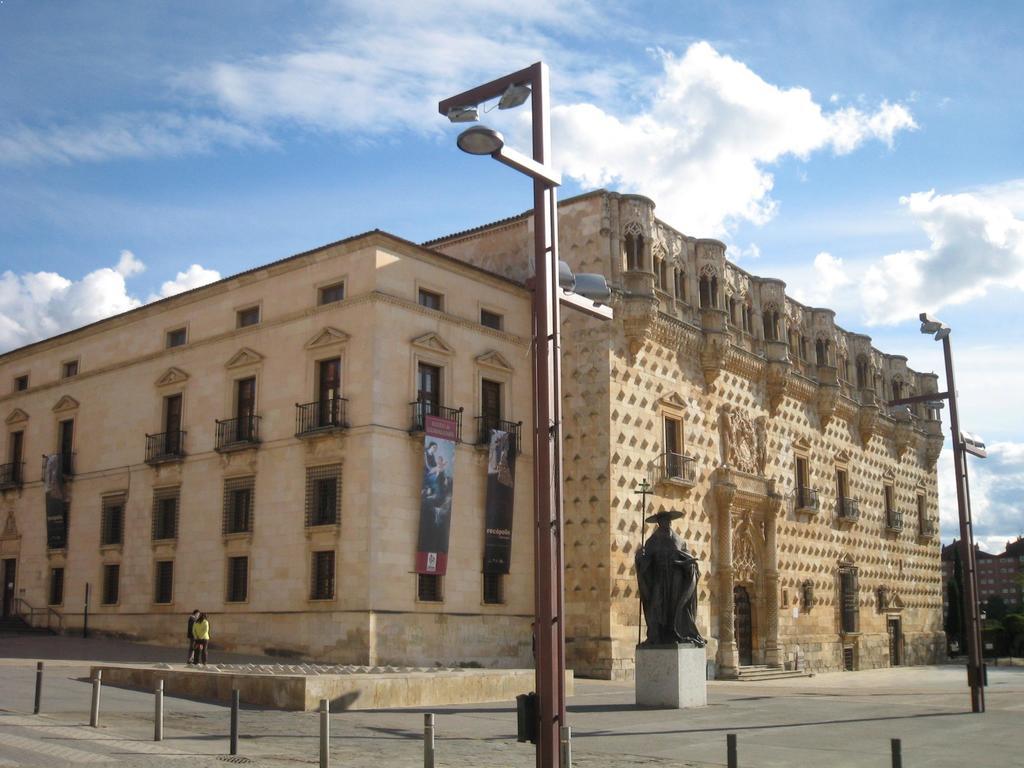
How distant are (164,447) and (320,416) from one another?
734 centimetres

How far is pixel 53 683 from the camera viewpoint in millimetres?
22672

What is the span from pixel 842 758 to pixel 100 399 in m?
29.8

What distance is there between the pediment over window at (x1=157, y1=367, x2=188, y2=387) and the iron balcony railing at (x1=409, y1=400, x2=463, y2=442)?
345 inches

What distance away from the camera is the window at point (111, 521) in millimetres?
36125

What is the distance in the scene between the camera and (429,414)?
3070 centimetres

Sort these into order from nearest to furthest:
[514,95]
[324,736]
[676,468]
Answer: [514,95] → [324,736] → [676,468]

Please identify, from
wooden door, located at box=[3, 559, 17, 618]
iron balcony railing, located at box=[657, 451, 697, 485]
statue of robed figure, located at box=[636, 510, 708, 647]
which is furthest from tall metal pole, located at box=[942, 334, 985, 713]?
wooden door, located at box=[3, 559, 17, 618]

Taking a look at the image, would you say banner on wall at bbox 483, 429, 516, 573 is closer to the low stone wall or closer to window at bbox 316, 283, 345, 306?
window at bbox 316, 283, 345, 306

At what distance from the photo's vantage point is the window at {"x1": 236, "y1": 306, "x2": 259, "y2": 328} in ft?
110

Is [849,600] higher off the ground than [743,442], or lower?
lower

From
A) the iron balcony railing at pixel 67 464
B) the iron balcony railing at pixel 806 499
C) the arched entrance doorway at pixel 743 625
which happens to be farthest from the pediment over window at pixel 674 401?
the iron balcony railing at pixel 67 464

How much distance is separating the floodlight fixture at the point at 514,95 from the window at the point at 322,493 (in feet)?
63.0

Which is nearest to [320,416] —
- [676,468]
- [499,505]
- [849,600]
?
[499,505]

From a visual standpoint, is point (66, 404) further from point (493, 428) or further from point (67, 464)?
point (493, 428)
